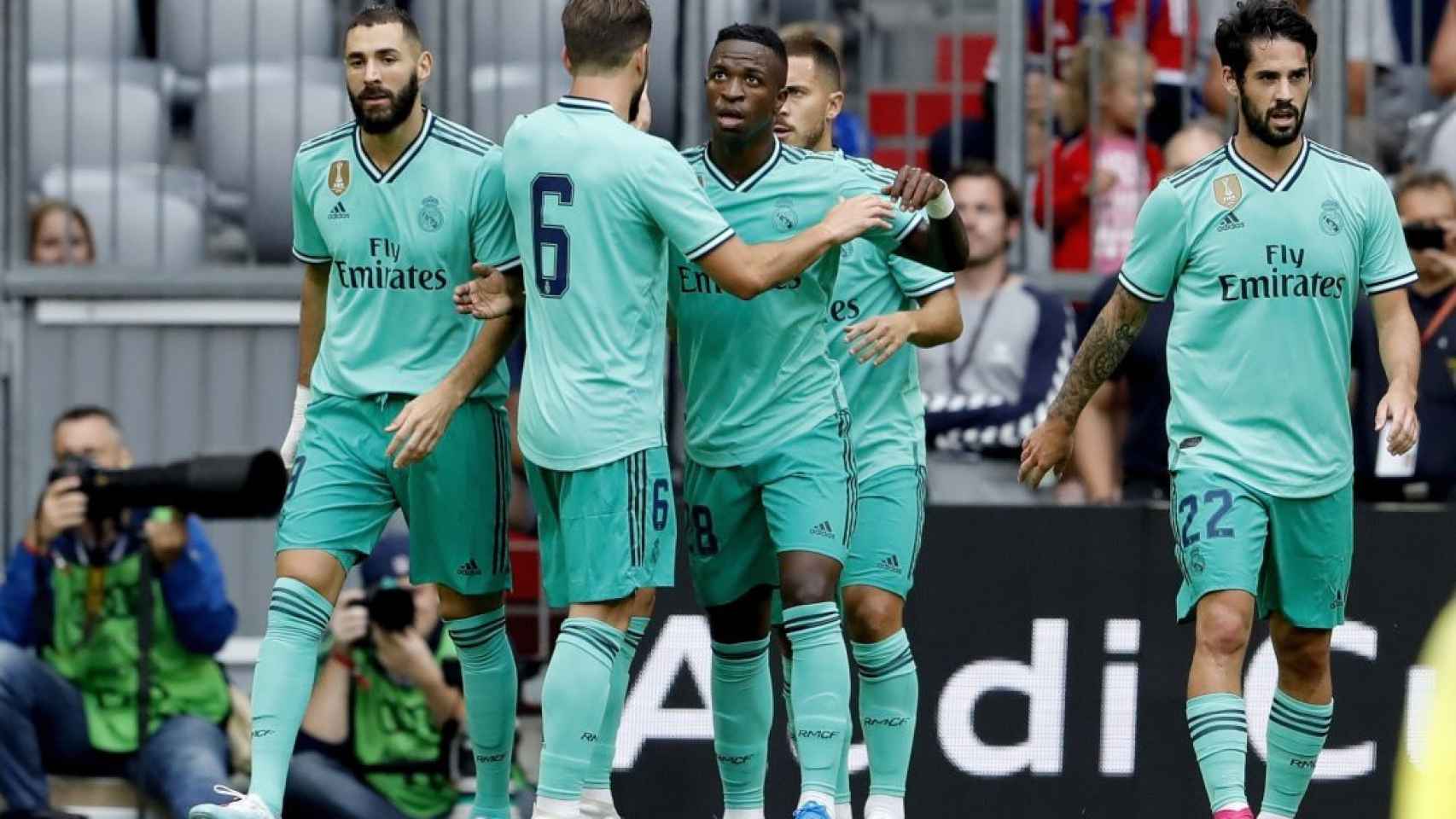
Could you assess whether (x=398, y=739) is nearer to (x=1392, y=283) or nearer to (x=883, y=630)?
(x=883, y=630)

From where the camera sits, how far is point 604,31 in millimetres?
7586

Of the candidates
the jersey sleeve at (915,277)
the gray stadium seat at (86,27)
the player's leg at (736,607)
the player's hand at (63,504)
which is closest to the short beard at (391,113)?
the player's leg at (736,607)

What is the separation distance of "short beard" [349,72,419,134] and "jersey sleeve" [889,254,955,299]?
155cm

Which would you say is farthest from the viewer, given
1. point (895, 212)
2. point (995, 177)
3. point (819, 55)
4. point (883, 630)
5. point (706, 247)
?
point (995, 177)

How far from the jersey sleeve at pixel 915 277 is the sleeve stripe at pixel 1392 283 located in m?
1.24

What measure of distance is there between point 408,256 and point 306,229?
16.5 inches

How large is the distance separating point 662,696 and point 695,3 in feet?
10.1

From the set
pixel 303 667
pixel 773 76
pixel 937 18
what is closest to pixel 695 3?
pixel 937 18

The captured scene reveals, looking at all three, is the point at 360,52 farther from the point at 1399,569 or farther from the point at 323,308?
the point at 1399,569

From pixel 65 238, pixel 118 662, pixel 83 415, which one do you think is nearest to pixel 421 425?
pixel 118 662

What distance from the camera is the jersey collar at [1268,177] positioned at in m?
8.25

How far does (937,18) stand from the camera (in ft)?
38.8

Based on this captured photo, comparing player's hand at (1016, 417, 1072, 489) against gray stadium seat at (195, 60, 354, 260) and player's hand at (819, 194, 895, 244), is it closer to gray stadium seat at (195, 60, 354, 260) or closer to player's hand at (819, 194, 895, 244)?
player's hand at (819, 194, 895, 244)

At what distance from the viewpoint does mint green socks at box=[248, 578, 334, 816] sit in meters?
7.74
